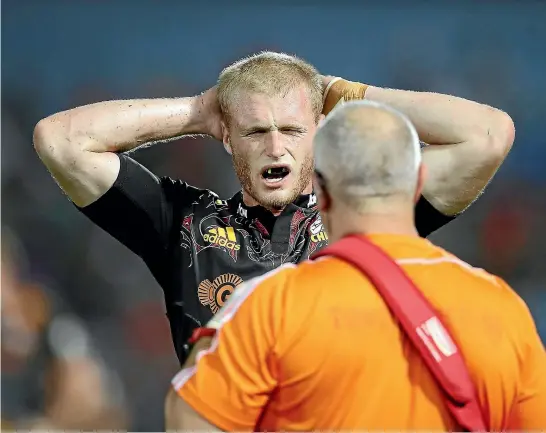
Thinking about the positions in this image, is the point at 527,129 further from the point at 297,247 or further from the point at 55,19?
the point at 297,247

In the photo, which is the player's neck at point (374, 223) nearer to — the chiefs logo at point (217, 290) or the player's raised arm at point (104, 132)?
the chiefs logo at point (217, 290)

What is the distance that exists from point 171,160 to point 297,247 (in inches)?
182

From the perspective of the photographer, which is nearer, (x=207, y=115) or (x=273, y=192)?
(x=273, y=192)

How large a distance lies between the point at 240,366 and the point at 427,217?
57.9 inches

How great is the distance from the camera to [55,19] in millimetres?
8117

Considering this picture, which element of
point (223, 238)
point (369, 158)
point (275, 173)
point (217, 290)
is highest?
point (369, 158)

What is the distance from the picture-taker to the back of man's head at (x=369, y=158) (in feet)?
6.64

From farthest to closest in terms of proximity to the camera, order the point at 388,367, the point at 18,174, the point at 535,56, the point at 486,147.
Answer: the point at 535,56 → the point at 18,174 → the point at 486,147 → the point at 388,367

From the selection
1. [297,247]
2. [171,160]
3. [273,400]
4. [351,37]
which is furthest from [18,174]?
[273,400]

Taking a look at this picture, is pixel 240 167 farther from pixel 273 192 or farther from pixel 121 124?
pixel 121 124

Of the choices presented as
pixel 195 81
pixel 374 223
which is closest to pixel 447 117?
pixel 374 223

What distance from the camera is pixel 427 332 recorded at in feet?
6.22

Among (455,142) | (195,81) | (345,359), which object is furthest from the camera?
(195,81)

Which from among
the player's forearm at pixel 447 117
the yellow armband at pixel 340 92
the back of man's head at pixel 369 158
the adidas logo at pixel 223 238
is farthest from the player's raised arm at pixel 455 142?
the back of man's head at pixel 369 158
